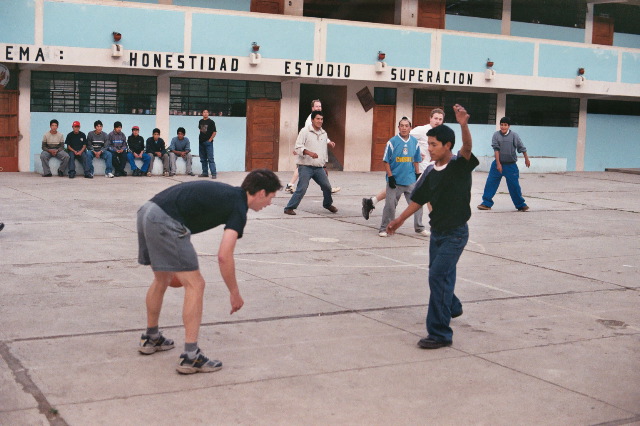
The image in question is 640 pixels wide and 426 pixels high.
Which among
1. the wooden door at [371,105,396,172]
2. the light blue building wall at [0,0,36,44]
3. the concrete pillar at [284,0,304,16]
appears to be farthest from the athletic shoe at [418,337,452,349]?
the wooden door at [371,105,396,172]

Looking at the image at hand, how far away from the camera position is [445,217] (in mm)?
7699

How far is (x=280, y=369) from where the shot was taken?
6758 mm

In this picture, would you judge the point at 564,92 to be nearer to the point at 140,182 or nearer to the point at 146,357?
the point at 140,182

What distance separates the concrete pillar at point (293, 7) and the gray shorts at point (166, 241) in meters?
20.9

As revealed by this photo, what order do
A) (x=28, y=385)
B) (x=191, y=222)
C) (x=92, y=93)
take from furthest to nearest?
(x=92, y=93) < (x=191, y=222) < (x=28, y=385)

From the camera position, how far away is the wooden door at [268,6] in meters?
26.6

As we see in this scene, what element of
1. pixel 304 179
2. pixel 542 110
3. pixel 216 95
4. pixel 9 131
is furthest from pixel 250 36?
pixel 542 110

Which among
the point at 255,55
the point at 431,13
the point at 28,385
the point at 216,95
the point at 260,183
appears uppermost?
the point at 431,13

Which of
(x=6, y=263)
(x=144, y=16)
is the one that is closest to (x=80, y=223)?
(x=6, y=263)

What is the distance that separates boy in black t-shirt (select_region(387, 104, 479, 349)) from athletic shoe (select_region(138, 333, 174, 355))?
6.81 ft

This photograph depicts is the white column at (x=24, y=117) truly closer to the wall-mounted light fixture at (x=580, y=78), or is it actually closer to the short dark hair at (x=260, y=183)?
the wall-mounted light fixture at (x=580, y=78)

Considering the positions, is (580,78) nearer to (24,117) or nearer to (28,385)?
(24,117)

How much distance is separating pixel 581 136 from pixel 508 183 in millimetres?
16252

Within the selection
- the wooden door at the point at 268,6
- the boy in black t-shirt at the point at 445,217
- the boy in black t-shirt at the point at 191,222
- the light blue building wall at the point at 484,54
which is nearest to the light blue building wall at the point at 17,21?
the wooden door at the point at 268,6
